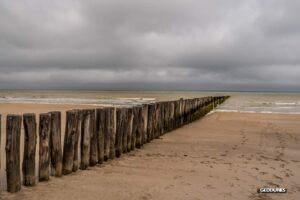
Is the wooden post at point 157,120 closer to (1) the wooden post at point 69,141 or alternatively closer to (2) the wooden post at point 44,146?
(1) the wooden post at point 69,141

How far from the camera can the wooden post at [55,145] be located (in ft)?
17.9

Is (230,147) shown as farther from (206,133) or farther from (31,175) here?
(31,175)

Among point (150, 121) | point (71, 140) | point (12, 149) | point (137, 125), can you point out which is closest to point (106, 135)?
point (71, 140)

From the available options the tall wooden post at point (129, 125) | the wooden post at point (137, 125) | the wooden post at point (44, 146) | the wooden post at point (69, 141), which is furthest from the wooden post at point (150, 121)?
the wooden post at point (44, 146)

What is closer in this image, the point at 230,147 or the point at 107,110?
the point at 107,110

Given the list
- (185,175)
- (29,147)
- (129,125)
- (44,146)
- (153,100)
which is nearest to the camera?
(29,147)

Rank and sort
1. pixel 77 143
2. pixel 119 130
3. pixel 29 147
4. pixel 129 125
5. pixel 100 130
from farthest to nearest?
1. pixel 129 125
2. pixel 119 130
3. pixel 100 130
4. pixel 77 143
5. pixel 29 147

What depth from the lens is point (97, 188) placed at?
17.1 ft

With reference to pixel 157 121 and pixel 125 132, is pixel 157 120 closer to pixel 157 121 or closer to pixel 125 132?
pixel 157 121

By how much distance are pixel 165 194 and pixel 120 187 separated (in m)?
0.75

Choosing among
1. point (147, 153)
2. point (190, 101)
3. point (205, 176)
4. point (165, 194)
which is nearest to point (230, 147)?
point (147, 153)

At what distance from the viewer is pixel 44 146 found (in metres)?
5.34

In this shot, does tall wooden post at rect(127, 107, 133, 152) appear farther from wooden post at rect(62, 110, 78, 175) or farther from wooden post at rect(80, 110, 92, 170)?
wooden post at rect(62, 110, 78, 175)

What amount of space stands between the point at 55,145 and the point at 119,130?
230 centimetres
